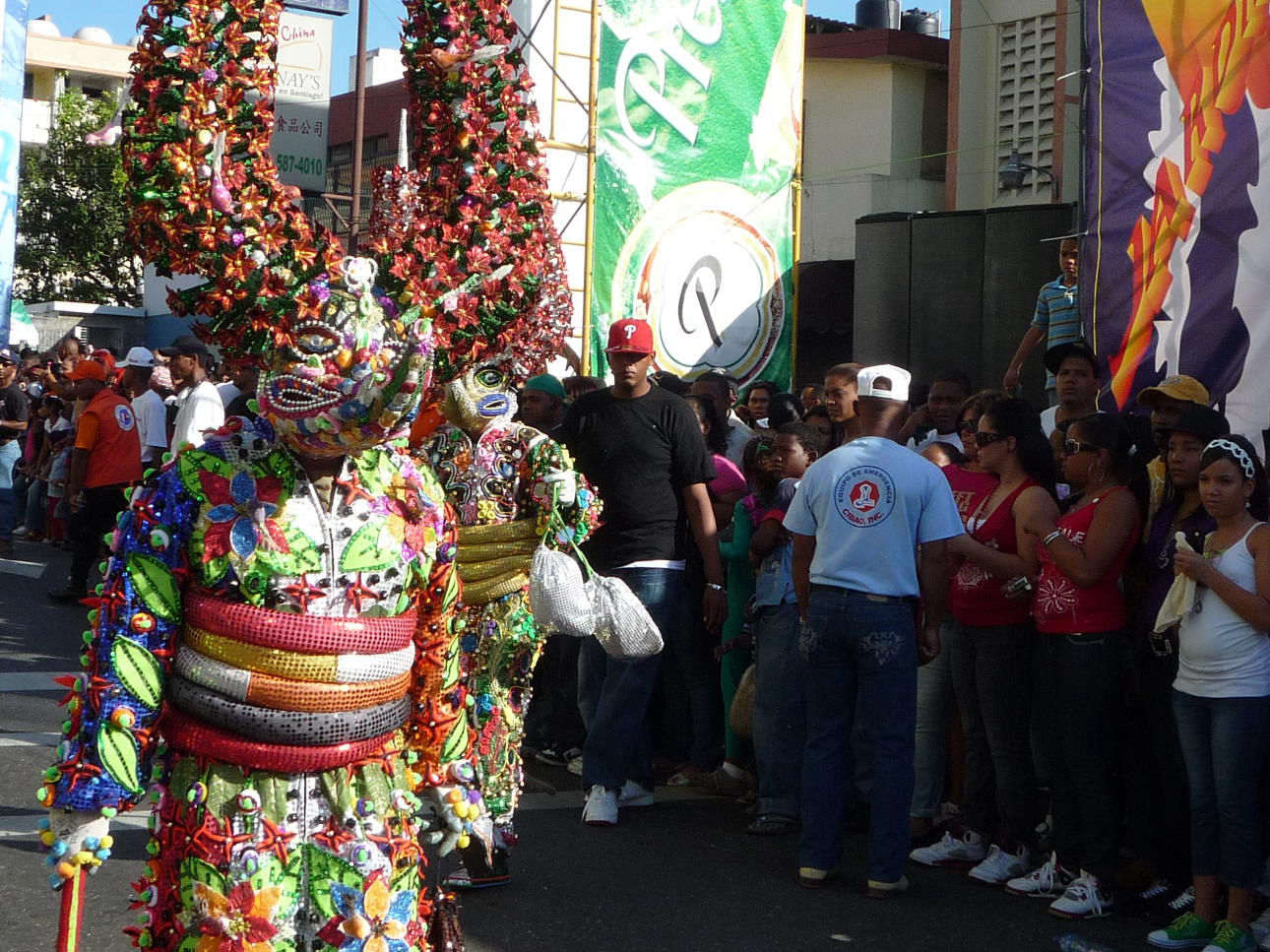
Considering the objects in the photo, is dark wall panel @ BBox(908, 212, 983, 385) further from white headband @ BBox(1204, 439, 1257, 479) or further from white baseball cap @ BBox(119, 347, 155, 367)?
white headband @ BBox(1204, 439, 1257, 479)

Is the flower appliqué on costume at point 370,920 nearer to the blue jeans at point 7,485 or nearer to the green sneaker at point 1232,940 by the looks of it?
the green sneaker at point 1232,940

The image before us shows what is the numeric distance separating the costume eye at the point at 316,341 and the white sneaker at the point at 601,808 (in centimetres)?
379

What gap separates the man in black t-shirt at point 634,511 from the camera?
22.0ft

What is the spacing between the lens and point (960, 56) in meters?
18.7

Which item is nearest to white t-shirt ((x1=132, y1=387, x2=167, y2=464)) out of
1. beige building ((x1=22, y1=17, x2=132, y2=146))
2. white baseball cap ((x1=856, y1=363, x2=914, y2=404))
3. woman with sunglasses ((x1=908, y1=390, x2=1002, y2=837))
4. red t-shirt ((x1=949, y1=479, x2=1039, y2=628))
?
woman with sunglasses ((x1=908, y1=390, x2=1002, y2=837))

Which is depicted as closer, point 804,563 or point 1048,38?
point 804,563

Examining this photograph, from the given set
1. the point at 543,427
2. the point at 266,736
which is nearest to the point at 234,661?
the point at 266,736

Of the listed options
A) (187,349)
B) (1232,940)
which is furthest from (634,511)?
(187,349)

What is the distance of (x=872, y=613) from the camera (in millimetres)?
5773

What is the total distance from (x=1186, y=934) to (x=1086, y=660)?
3.29 feet

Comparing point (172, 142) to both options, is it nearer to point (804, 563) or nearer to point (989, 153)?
point (804, 563)

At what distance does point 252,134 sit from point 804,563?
296 cm

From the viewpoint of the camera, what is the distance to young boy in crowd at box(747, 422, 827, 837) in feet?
22.1

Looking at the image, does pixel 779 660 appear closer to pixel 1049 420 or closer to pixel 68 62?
pixel 1049 420
